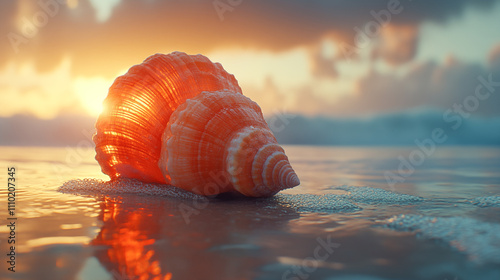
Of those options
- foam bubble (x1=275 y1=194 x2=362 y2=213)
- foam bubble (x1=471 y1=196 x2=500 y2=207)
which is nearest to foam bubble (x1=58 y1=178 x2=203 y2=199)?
foam bubble (x1=275 y1=194 x2=362 y2=213)

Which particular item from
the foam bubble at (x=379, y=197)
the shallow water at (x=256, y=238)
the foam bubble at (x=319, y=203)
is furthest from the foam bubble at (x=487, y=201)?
the foam bubble at (x=319, y=203)

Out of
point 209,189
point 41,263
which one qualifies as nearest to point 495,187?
point 209,189

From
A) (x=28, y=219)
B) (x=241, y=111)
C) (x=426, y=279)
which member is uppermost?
(x=241, y=111)

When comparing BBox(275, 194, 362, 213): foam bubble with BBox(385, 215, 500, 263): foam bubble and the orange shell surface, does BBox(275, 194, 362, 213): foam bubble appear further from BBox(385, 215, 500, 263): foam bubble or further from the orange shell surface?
the orange shell surface

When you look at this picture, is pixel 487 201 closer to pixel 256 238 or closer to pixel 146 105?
pixel 256 238

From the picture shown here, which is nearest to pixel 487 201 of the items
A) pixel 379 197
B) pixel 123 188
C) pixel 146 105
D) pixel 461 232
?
pixel 379 197

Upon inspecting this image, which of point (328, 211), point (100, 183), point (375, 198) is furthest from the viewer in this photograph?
point (100, 183)

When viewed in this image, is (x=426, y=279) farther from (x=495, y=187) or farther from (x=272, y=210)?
(x=495, y=187)
